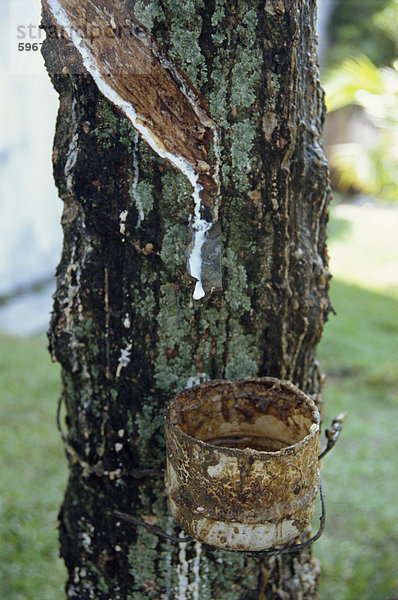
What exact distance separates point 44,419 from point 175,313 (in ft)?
8.16

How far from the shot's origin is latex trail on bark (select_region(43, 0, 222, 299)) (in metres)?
0.99

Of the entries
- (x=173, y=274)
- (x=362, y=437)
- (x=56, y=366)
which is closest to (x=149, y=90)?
(x=173, y=274)

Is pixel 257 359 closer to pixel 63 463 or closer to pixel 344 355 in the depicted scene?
pixel 63 463

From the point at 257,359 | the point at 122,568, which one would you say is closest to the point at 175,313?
the point at 257,359

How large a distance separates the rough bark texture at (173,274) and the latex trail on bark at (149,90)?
0.02m

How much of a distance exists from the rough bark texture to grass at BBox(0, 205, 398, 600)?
3.41ft

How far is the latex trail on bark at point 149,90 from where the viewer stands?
3.26 ft

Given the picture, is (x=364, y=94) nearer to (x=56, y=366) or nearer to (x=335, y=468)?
(x=335, y=468)

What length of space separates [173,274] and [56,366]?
130 inches

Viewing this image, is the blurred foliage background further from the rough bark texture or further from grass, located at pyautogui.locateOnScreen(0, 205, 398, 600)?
the rough bark texture

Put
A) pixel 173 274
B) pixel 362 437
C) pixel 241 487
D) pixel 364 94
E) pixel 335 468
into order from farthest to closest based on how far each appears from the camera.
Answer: pixel 364 94 → pixel 362 437 → pixel 335 468 → pixel 173 274 → pixel 241 487

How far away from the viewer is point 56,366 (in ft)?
13.7

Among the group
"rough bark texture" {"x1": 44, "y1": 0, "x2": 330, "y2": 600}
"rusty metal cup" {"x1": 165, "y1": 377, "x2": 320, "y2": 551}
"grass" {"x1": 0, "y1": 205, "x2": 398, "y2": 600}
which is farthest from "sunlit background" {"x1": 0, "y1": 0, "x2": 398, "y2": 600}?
"rusty metal cup" {"x1": 165, "y1": 377, "x2": 320, "y2": 551}

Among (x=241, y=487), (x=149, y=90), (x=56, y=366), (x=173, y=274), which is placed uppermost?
(x=56, y=366)
